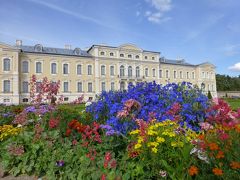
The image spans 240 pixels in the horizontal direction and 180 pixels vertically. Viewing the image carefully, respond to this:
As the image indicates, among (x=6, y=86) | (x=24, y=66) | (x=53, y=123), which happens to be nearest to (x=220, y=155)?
(x=53, y=123)

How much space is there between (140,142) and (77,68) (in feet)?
110

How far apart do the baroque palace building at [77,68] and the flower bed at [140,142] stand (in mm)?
24227

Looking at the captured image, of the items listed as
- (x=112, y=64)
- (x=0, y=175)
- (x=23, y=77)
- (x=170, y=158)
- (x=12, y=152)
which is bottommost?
(x=0, y=175)

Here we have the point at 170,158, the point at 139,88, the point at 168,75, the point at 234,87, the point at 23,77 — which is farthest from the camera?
the point at 234,87

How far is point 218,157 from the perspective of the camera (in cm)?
169

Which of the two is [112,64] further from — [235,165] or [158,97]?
[235,165]

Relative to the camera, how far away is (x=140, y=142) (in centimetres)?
241

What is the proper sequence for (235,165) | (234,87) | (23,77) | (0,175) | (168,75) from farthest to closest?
(234,87) → (168,75) → (23,77) → (0,175) → (235,165)

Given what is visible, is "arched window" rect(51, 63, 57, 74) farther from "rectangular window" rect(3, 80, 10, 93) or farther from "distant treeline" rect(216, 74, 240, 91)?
"distant treeline" rect(216, 74, 240, 91)

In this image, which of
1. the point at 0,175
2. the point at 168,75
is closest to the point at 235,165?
the point at 0,175

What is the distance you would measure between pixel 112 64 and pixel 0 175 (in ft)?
111

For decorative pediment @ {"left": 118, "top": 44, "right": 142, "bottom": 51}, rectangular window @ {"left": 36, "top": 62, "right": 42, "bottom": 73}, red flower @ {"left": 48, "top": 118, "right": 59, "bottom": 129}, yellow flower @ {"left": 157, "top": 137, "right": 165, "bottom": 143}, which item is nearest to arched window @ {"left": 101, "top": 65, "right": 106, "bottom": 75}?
decorative pediment @ {"left": 118, "top": 44, "right": 142, "bottom": 51}

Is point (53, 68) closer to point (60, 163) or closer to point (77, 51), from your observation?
point (77, 51)

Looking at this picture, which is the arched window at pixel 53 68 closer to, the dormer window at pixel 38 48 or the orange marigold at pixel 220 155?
the dormer window at pixel 38 48
